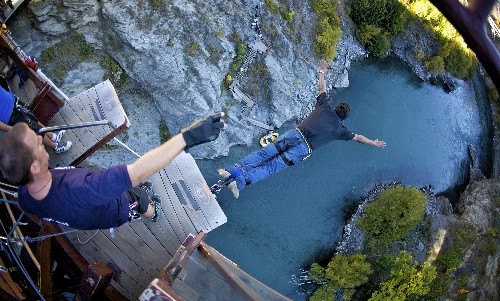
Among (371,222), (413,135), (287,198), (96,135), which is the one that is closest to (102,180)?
(96,135)

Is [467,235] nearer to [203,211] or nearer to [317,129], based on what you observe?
[317,129]

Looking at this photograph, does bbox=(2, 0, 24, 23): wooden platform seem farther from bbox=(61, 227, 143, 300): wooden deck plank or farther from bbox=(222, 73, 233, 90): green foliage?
bbox=(61, 227, 143, 300): wooden deck plank

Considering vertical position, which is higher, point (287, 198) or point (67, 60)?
point (67, 60)

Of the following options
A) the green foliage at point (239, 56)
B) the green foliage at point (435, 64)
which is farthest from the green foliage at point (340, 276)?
the green foliage at point (435, 64)

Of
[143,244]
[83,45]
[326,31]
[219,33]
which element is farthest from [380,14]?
[143,244]

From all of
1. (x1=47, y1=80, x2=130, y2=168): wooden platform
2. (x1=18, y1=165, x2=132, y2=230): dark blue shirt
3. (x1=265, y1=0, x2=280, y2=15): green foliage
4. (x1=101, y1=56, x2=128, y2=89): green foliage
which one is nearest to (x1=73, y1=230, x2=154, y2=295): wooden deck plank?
(x1=47, y1=80, x2=130, y2=168): wooden platform

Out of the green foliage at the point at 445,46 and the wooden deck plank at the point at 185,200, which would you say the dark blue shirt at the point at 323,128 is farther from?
the green foliage at the point at 445,46
